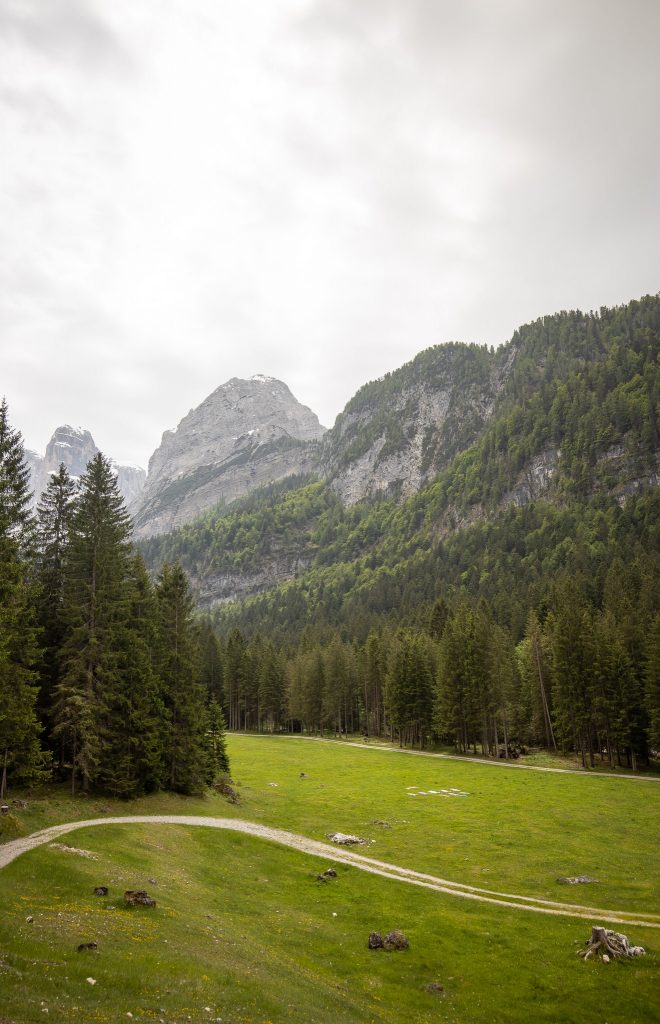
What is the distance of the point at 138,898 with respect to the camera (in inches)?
923

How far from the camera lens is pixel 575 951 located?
23672mm

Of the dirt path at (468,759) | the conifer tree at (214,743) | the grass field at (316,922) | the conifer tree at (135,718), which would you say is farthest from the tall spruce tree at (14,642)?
the dirt path at (468,759)

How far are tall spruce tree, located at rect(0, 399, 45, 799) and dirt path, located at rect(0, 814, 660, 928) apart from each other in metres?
4.75

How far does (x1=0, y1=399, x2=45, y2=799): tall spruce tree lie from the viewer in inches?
1266

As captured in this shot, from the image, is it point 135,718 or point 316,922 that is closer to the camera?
point 316,922

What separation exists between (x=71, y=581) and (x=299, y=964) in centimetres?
3143

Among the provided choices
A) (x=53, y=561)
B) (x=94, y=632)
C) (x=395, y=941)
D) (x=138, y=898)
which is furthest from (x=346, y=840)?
(x=53, y=561)

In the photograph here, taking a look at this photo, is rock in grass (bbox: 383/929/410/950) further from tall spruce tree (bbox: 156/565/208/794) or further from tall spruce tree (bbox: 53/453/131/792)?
tall spruce tree (bbox: 156/565/208/794)

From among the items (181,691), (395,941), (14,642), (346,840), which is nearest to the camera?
(395,941)

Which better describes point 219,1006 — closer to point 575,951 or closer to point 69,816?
point 575,951

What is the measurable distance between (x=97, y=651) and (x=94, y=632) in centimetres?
169

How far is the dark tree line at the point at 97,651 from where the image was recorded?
37.5 meters

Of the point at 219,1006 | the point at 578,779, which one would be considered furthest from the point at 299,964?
the point at 578,779

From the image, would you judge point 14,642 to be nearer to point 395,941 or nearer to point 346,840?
point 346,840
